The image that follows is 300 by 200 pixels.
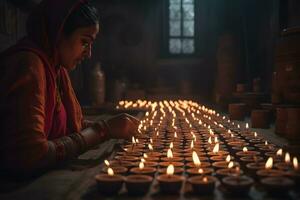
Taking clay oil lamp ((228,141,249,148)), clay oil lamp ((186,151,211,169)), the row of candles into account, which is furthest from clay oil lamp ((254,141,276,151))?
clay oil lamp ((186,151,211,169))

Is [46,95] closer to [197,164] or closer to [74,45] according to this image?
[74,45]

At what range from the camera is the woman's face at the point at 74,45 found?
3420 mm

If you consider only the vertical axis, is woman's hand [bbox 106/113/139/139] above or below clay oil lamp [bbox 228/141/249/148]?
above

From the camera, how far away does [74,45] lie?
3.46 meters

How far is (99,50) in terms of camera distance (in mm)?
14438

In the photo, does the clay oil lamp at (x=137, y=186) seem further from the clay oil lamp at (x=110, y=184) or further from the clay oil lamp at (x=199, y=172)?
the clay oil lamp at (x=199, y=172)

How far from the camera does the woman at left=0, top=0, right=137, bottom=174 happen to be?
279 cm

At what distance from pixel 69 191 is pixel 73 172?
0.54m

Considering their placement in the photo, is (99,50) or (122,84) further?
(99,50)

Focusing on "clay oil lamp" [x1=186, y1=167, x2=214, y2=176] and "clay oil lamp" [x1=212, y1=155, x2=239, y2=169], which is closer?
"clay oil lamp" [x1=186, y1=167, x2=214, y2=176]

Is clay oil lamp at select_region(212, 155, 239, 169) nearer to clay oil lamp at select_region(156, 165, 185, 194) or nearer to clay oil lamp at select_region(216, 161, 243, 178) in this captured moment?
clay oil lamp at select_region(216, 161, 243, 178)

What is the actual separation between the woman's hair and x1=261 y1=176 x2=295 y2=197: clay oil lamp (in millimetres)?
1975

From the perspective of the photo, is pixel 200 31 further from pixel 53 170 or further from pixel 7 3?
pixel 53 170

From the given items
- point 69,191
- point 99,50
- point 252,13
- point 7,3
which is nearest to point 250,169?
point 69,191
